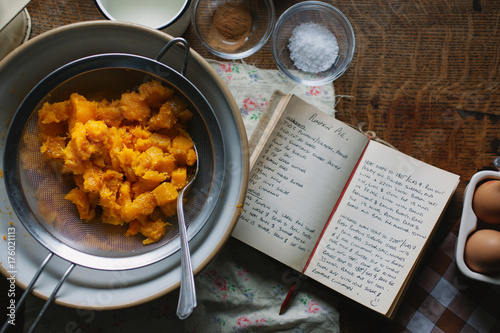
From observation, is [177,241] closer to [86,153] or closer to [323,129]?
[86,153]

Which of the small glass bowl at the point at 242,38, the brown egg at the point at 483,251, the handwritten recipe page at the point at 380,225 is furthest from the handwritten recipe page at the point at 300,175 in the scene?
the brown egg at the point at 483,251

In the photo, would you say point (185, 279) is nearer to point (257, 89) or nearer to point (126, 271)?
point (126, 271)

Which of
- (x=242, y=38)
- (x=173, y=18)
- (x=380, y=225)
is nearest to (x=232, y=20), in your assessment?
(x=242, y=38)

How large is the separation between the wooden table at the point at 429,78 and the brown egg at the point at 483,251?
0.14 meters

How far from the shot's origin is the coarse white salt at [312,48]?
113 cm

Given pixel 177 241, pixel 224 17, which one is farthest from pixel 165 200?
pixel 224 17

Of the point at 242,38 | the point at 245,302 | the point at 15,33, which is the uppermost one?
the point at 242,38

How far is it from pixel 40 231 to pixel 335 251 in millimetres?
→ 790

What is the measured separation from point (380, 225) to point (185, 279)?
1.97 feet

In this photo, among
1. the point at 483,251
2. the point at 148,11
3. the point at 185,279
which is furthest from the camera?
the point at 148,11

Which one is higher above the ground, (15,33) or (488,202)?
(488,202)

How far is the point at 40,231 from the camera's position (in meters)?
0.84

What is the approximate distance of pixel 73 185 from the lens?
95cm

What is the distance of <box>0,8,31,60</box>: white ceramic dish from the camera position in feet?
3.19
